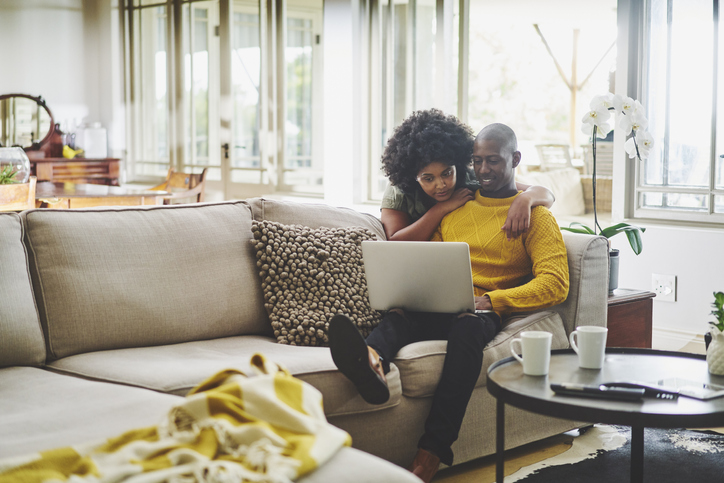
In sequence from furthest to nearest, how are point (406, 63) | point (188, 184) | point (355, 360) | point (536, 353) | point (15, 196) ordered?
point (188, 184), point (406, 63), point (15, 196), point (355, 360), point (536, 353)

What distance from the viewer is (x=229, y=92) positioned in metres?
5.96

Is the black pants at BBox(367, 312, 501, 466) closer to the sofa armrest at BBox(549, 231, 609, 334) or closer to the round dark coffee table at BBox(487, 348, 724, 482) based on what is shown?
the round dark coffee table at BBox(487, 348, 724, 482)

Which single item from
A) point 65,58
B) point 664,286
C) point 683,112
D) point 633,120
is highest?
point 65,58

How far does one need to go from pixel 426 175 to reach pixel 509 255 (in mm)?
428

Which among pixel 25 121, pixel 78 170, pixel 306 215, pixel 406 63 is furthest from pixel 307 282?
pixel 25 121

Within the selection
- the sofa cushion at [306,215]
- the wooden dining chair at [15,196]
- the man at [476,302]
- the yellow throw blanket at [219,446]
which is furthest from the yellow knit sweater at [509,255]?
the wooden dining chair at [15,196]

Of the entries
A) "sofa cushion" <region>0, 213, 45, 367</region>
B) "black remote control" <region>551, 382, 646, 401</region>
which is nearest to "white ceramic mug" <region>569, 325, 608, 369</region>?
"black remote control" <region>551, 382, 646, 401</region>

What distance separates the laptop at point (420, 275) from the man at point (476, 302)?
33 millimetres

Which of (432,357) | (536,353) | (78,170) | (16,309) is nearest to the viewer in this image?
(536,353)

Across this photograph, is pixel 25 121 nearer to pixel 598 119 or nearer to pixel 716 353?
pixel 598 119

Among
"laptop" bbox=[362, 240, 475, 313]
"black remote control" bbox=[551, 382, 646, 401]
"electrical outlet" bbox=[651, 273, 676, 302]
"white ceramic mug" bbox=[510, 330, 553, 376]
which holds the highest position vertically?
"laptop" bbox=[362, 240, 475, 313]

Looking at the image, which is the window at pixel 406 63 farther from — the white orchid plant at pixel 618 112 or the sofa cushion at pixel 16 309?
the sofa cushion at pixel 16 309

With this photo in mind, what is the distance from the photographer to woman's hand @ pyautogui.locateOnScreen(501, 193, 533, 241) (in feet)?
7.45

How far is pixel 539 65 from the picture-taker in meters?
11.8
